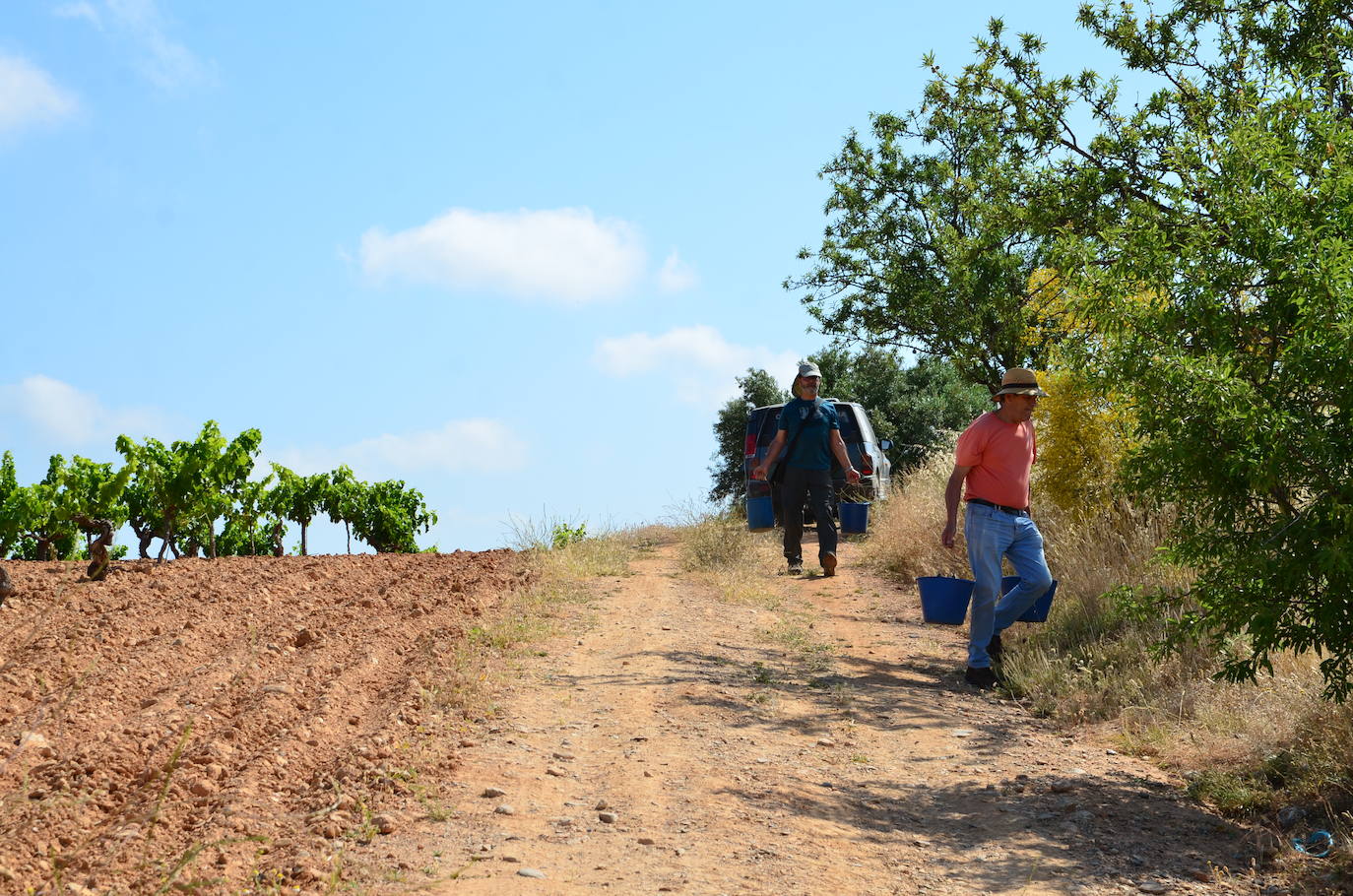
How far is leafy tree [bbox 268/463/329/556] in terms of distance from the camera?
1385 centimetres

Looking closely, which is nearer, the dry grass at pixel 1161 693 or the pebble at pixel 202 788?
the pebble at pixel 202 788

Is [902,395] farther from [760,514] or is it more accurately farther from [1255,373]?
[1255,373]

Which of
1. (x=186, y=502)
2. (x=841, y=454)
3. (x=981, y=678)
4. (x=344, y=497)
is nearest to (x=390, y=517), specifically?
(x=344, y=497)

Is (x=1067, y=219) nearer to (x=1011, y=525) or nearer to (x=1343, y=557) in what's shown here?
(x=1011, y=525)

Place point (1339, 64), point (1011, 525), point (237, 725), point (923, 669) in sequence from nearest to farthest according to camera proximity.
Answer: point (237, 725) < point (1011, 525) < point (923, 669) < point (1339, 64)

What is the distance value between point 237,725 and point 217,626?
2.48m

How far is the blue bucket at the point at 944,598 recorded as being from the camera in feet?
28.0

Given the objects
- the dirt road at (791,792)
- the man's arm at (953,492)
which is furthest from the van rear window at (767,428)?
the man's arm at (953,492)

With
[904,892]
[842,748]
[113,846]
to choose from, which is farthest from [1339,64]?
[113,846]

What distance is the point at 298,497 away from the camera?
14.3 meters

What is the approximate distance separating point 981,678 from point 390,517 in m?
9.22

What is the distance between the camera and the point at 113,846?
429 cm

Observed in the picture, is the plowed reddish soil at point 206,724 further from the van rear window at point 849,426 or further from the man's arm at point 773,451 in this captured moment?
the van rear window at point 849,426

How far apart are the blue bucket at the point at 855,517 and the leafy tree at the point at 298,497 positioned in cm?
661
